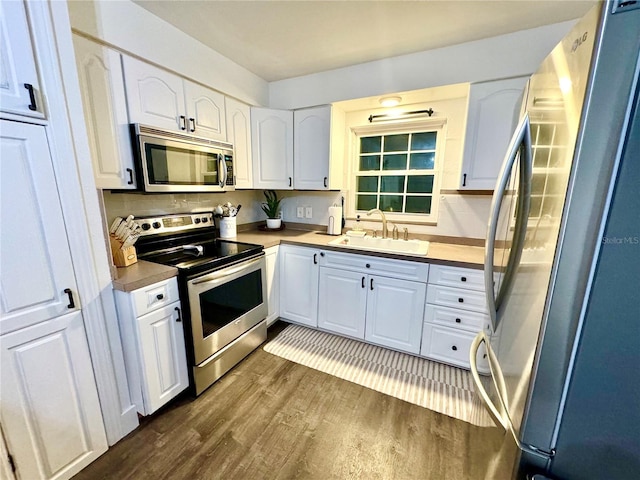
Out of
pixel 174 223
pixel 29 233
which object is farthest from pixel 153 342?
pixel 174 223

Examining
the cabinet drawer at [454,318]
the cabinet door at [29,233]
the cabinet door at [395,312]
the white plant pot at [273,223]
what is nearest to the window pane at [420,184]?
the cabinet door at [395,312]

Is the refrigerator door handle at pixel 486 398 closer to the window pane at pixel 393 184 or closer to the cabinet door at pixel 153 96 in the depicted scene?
the window pane at pixel 393 184

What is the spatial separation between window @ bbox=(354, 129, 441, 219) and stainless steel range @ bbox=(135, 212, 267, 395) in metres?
1.36

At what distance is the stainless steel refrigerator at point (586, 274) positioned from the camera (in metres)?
0.46

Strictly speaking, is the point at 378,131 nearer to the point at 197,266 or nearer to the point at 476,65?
the point at 476,65

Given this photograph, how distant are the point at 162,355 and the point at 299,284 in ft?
3.93

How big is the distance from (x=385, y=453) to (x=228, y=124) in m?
2.50

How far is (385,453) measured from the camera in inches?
53.6

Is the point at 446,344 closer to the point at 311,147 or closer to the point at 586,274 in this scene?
the point at 586,274

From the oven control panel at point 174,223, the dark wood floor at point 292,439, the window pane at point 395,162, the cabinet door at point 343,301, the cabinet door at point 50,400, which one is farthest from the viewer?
the window pane at point 395,162

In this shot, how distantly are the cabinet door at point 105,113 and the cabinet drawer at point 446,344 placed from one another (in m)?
2.26

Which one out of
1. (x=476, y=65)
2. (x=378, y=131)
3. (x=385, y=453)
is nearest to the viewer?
(x=385, y=453)

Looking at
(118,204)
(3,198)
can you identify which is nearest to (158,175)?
(118,204)

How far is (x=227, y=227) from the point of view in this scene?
2.35m
